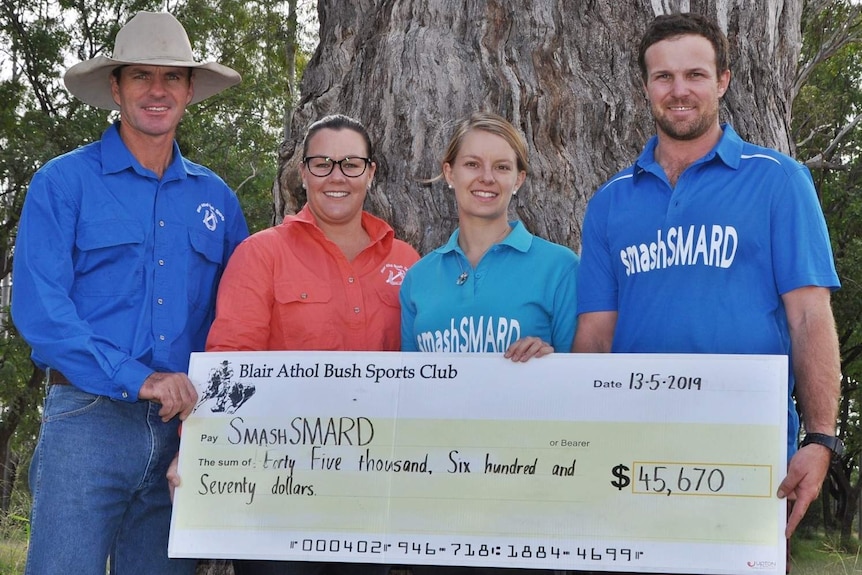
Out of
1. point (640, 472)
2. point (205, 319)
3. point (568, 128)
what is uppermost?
point (568, 128)

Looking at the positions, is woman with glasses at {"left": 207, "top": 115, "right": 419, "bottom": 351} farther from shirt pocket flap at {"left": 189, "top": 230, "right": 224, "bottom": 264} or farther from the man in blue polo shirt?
the man in blue polo shirt

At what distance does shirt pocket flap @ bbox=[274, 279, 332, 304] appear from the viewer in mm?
3635

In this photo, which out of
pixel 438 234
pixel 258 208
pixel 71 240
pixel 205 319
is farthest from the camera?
pixel 258 208

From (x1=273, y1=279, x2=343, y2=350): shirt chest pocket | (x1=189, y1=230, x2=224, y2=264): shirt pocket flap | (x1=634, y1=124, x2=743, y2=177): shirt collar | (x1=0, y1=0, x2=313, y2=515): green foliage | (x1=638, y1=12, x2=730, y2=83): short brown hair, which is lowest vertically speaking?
(x1=273, y1=279, x2=343, y2=350): shirt chest pocket

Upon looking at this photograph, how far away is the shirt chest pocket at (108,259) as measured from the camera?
359 centimetres

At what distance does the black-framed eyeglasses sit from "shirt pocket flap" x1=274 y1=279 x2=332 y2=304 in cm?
41

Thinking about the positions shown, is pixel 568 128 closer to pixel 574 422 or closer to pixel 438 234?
pixel 438 234

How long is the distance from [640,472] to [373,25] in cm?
294

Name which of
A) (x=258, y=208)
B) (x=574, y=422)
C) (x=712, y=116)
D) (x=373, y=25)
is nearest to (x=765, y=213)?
(x=712, y=116)

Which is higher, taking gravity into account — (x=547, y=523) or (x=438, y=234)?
(x=438, y=234)

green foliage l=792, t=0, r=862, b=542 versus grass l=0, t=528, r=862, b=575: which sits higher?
green foliage l=792, t=0, r=862, b=542

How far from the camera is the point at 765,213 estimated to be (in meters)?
3.13

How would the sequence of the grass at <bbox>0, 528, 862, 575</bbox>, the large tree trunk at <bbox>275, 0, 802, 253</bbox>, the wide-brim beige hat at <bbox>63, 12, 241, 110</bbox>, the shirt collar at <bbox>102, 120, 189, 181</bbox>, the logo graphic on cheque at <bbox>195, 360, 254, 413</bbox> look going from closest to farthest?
1. the logo graphic on cheque at <bbox>195, 360, 254, 413</bbox>
2. the shirt collar at <bbox>102, 120, 189, 181</bbox>
3. the wide-brim beige hat at <bbox>63, 12, 241, 110</bbox>
4. the large tree trunk at <bbox>275, 0, 802, 253</bbox>
5. the grass at <bbox>0, 528, 862, 575</bbox>

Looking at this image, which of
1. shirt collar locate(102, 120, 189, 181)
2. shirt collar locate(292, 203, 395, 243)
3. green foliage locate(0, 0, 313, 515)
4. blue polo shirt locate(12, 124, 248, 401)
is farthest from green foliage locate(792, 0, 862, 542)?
shirt collar locate(102, 120, 189, 181)
